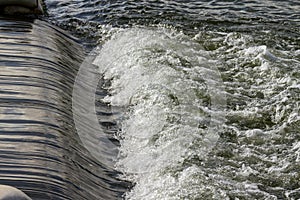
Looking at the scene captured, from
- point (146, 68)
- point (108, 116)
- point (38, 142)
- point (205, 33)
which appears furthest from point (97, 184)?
point (205, 33)

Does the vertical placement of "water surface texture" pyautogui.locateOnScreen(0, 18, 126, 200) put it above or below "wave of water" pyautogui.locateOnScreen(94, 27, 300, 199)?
above

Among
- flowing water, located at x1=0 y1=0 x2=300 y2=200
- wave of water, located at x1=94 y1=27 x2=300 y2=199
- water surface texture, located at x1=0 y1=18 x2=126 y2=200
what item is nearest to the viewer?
water surface texture, located at x1=0 y1=18 x2=126 y2=200

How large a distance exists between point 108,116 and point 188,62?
1.86m

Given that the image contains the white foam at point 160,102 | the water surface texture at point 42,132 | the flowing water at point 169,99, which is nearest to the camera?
the water surface texture at point 42,132

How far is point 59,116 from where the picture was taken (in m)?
5.58

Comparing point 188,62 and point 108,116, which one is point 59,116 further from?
point 188,62

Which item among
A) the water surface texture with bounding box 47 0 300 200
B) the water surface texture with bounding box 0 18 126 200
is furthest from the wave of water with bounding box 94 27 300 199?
the water surface texture with bounding box 0 18 126 200

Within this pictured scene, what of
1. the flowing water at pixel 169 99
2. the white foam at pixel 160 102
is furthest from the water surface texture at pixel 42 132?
the white foam at pixel 160 102

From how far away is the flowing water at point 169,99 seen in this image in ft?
16.9

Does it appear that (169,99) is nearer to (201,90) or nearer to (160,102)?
(160,102)

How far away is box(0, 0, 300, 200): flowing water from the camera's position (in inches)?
203

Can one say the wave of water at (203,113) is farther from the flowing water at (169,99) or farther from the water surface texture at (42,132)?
the water surface texture at (42,132)

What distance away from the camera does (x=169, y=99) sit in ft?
22.6

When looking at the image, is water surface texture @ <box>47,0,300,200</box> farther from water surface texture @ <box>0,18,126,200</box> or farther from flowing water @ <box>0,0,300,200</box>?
water surface texture @ <box>0,18,126,200</box>
